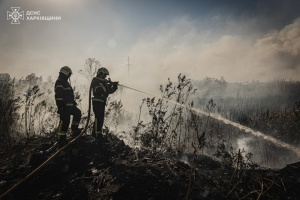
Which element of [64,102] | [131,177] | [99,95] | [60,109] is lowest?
[131,177]

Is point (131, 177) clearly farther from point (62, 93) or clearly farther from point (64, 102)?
point (62, 93)

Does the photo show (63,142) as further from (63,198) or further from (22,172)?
(63,198)

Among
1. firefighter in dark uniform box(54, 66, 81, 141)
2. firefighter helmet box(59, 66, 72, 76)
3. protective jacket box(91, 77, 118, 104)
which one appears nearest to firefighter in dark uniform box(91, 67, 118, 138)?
protective jacket box(91, 77, 118, 104)

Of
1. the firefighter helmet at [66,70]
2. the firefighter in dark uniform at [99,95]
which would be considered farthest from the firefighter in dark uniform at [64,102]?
the firefighter in dark uniform at [99,95]

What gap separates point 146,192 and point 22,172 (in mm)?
3207

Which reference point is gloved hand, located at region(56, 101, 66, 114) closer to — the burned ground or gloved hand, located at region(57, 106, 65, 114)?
gloved hand, located at region(57, 106, 65, 114)

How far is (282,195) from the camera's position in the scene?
162 inches

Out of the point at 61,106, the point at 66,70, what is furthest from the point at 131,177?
the point at 66,70

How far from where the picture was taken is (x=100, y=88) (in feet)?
23.4

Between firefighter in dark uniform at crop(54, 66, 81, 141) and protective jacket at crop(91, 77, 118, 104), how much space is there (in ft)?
2.31

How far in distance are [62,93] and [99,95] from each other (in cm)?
106

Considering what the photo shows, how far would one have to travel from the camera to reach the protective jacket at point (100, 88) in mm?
7133

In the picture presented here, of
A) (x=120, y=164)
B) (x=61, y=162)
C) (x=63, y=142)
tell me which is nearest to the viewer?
(x=120, y=164)

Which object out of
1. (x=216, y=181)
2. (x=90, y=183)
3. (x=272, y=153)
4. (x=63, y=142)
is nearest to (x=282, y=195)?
(x=216, y=181)
